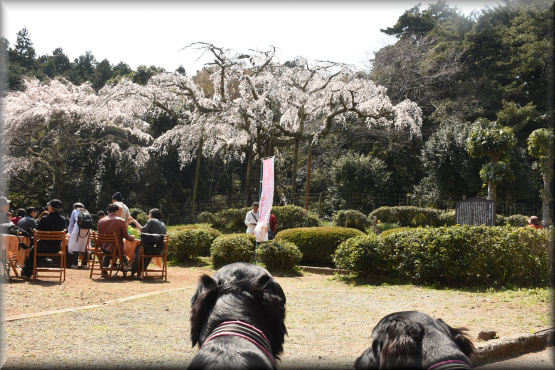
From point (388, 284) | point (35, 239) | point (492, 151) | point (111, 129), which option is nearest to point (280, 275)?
point (388, 284)

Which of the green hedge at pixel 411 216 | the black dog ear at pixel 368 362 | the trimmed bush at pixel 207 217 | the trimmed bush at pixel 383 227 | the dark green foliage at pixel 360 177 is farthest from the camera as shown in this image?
the dark green foliage at pixel 360 177

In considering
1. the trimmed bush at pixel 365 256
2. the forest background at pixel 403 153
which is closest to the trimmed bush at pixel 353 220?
the forest background at pixel 403 153

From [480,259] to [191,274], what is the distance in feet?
20.4

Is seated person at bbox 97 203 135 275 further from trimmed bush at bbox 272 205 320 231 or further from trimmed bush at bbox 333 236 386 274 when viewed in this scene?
trimmed bush at bbox 272 205 320 231

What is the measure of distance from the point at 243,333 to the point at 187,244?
11.1 metres

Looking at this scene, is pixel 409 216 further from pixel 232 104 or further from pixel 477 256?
pixel 477 256

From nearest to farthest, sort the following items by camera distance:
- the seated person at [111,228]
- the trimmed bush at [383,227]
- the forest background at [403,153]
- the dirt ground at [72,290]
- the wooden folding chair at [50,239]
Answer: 1. the dirt ground at [72,290]
2. the wooden folding chair at [50,239]
3. the seated person at [111,228]
4. the trimmed bush at [383,227]
5. the forest background at [403,153]

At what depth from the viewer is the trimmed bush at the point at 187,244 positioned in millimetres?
12609

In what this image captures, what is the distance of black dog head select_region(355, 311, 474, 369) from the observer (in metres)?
1.72

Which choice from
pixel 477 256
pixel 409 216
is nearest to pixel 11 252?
pixel 477 256

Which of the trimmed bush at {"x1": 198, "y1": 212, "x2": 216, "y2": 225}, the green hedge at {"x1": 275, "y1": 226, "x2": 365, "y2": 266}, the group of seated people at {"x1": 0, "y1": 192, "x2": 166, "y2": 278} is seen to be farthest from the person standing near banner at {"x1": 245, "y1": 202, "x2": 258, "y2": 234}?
the trimmed bush at {"x1": 198, "y1": 212, "x2": 216, "y2": 225}

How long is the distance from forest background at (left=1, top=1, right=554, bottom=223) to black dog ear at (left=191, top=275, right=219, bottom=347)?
786 inches

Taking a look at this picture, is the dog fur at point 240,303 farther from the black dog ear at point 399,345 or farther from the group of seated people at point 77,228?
the group of seated people at point 77,228

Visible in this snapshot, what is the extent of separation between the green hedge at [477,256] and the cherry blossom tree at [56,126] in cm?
1710
